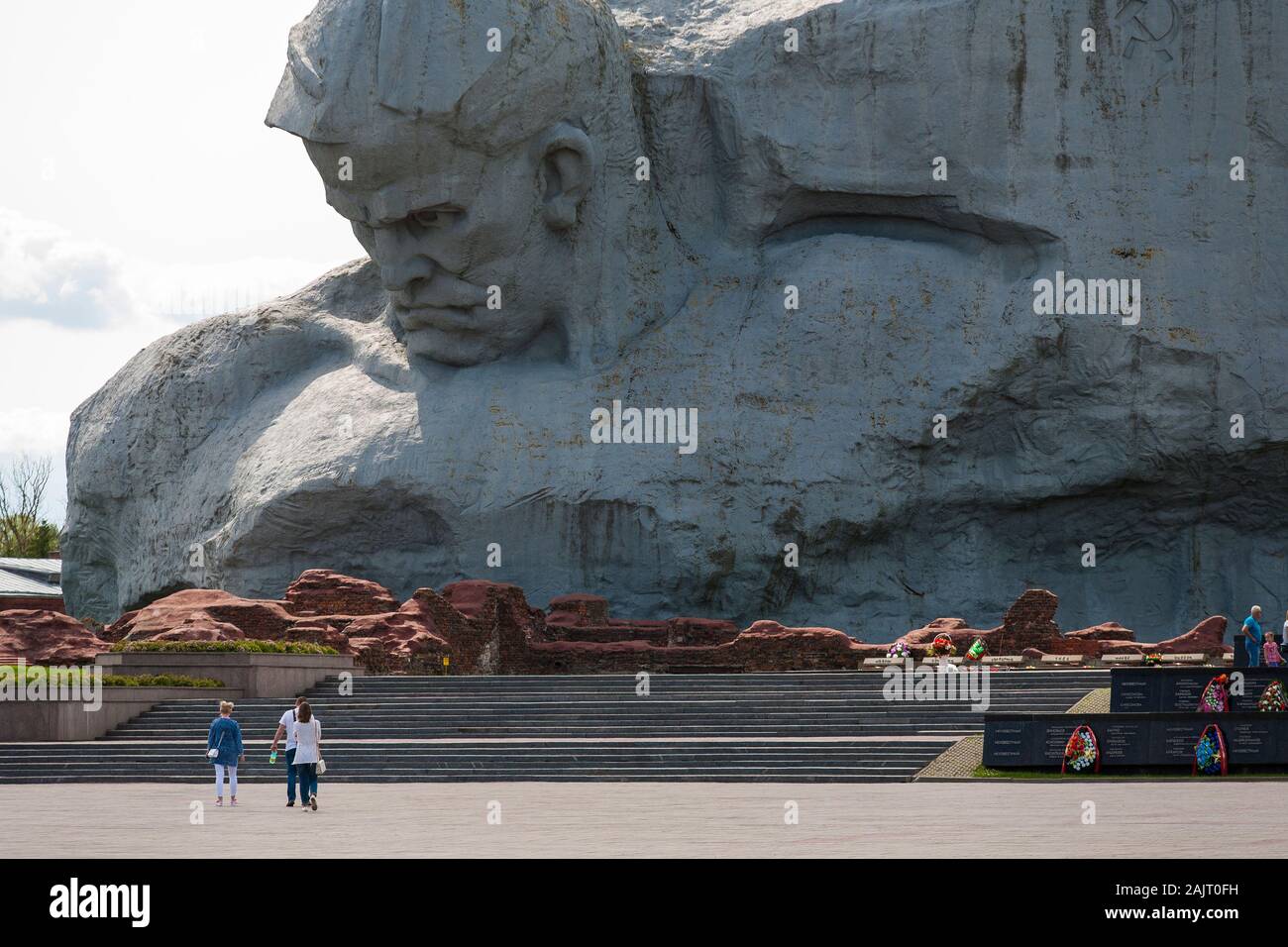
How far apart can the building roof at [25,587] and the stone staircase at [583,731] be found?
2466 centimetres

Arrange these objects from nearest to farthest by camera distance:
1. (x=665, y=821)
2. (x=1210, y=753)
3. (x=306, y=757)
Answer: (x=665, y=821) < (x=306, y=757) < (x=1210, y=753)

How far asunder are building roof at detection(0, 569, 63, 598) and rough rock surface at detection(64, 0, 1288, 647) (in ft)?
46.9

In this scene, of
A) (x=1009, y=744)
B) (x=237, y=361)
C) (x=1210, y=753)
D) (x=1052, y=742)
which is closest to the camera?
(x=1210, y=753)

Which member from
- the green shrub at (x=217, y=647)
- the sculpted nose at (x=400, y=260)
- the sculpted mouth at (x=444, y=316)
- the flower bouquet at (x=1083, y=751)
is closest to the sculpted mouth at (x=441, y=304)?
the sculpted mouth at (x=444, y=316)

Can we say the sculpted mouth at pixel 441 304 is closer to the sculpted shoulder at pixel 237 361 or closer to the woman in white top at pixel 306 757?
the sculpted shoulder at pixel 237 361

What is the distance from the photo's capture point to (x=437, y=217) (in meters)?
31.0

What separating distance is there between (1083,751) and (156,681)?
1188cm

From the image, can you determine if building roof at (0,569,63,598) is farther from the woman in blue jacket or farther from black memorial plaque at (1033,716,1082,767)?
black memorial plaque at (1033,716,1082,767)

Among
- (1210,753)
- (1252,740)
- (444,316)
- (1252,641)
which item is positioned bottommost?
(1210,753)

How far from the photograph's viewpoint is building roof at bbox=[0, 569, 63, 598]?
1827 inches

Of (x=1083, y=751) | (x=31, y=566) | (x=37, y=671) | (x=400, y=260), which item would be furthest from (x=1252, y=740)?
(x=31, y=566)

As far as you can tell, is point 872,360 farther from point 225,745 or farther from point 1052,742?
point 225,745

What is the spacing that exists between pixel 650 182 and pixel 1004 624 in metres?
10.6

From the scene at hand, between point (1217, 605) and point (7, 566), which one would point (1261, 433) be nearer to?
point (1217, 605)
